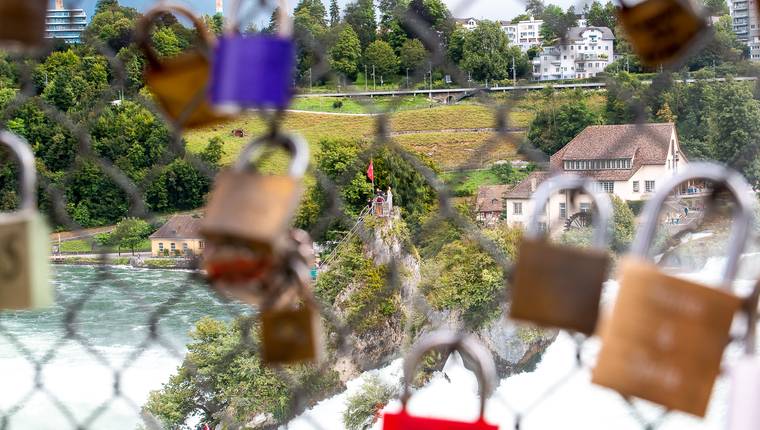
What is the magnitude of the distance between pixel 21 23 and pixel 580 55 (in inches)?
20.8

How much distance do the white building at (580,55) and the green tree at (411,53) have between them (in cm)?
12

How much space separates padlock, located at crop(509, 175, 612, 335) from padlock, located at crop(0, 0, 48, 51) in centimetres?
30

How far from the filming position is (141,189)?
0.91 m

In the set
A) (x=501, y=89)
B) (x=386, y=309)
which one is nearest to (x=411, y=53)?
(x=501, y=89)

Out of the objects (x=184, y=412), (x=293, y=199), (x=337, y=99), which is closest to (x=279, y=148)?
(x=293, y=199)

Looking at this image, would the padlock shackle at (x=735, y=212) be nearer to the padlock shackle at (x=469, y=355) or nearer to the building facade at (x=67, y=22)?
the padlock shackle at (x=469, y=355)

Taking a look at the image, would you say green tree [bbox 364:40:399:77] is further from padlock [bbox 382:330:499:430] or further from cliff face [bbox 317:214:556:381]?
padlock [bbox 382:330:499:430]

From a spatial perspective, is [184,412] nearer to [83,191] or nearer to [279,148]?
[83,191]

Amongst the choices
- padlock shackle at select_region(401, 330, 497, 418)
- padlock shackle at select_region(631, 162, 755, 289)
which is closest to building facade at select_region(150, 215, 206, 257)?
padlock shackle at select_region(401, 330, 497, 418)

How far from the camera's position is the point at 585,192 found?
55 centimetres

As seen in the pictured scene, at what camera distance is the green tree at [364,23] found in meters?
1.05

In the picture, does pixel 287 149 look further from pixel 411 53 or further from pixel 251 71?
pixel 411 53

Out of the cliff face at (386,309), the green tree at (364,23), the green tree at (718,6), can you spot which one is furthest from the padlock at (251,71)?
the green tree at (364,23)

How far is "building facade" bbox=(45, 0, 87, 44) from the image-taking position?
0.90 meters
